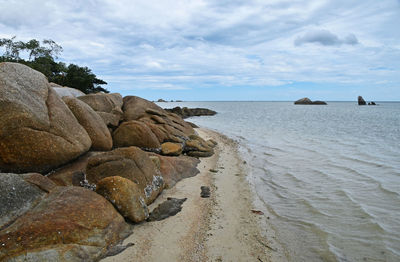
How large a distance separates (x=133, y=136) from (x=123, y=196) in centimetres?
565

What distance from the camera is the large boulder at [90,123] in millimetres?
9583

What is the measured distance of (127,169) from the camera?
739 cm

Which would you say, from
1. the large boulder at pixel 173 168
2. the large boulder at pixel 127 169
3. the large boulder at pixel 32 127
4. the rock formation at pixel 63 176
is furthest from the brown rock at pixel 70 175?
the large boulder at pixel 173 168

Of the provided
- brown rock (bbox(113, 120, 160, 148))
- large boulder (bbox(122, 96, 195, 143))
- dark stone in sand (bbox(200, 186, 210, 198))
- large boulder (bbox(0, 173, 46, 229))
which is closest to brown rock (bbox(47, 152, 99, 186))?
large boulder (bbox(0, 173, 46, 229))

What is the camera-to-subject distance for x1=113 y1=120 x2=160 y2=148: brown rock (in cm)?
Answer: 1137

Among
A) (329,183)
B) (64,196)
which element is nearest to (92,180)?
(64,196)

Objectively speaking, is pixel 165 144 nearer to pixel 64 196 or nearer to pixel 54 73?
pixel 64 196

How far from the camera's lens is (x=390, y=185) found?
33.3 ft

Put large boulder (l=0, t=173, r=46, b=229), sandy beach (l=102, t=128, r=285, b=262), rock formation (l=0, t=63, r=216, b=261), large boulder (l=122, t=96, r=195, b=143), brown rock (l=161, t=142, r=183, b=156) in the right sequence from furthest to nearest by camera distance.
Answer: large boulder (l=122, t=96, r=195, b=143), brown rock (l=161, t=142, r=183, b=156), sandy beach (l=102, t=128, r=285, b=262), large boulder (l=0, t=173, r=46, b=229), rock formation (l=0, t=63, r=216, b=261)

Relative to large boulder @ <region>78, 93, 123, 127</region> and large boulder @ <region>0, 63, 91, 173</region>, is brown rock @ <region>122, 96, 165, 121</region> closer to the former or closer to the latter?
large boulder @ <region>78, 93, 123, 127</region>

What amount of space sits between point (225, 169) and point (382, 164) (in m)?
8.38

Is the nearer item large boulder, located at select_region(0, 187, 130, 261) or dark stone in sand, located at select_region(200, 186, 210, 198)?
large boulder, located at select_region(0, 187, 130, 261)

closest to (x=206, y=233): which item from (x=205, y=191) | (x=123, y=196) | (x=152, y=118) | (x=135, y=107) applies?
(x=123, y=196)

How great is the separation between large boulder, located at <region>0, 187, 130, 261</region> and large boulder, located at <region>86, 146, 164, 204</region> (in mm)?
1492
